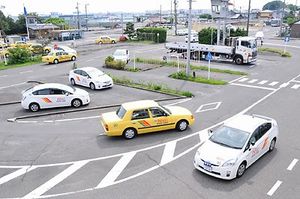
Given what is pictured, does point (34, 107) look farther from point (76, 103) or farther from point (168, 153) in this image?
point (168, 153)

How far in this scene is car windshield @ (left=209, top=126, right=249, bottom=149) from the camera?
1173cm

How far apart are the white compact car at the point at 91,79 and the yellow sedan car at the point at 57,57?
45.3ft

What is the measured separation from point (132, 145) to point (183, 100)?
862cm

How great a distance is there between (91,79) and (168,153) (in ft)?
43.4

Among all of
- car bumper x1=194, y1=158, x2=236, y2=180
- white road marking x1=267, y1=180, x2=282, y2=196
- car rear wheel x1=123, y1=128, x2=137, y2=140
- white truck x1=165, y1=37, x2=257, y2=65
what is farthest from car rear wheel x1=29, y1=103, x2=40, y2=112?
white truck x1=165, y1=37, x2=257, y2=65

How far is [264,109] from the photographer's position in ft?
65.1

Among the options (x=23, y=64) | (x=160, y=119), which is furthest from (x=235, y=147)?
(x=23, y=64)

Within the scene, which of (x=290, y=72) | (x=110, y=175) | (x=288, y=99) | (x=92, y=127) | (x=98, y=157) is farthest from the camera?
(x=290, y=72)

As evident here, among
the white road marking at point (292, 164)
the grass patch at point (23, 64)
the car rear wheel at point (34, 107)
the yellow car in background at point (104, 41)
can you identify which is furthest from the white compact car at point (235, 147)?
the yellow car in background at point (104, 41)

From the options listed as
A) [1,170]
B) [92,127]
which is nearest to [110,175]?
[1,170]

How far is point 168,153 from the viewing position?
13.7m

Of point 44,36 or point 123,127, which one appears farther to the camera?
point 44,36

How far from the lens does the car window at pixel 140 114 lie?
15.1 metres

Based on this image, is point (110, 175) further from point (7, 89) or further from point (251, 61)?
point (251, 61)
